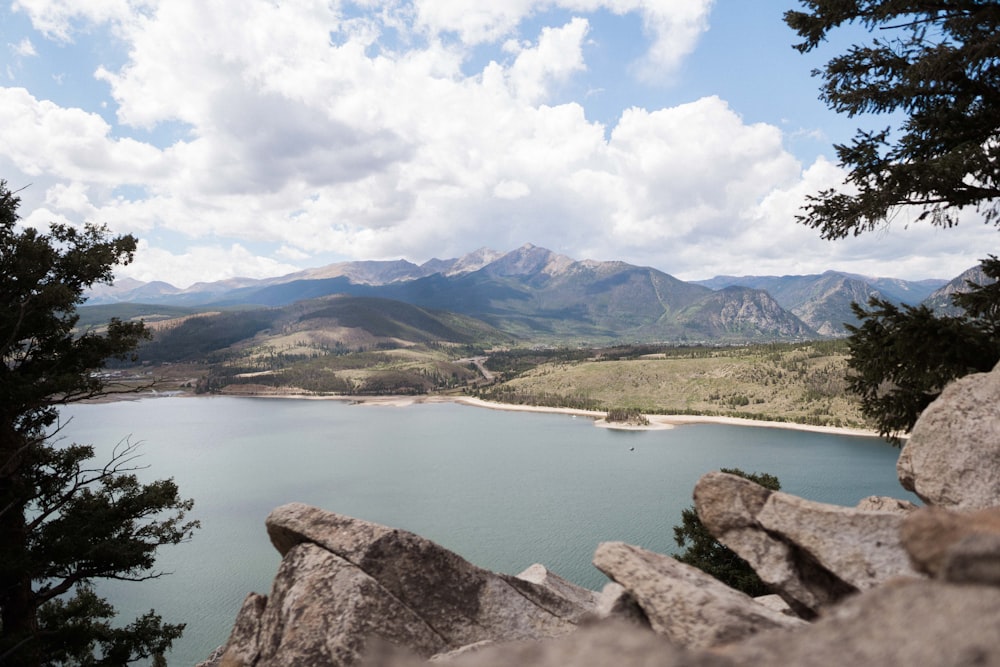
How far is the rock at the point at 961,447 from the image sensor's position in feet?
32.9

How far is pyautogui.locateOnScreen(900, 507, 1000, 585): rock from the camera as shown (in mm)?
4465

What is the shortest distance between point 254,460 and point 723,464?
4317 inches

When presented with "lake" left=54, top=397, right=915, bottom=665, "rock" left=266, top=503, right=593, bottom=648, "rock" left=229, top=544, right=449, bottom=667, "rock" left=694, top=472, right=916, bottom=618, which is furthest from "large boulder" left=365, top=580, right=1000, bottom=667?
"lake" left=54, top=397, right=915, bottom=665

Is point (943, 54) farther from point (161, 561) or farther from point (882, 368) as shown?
point (161, 561)

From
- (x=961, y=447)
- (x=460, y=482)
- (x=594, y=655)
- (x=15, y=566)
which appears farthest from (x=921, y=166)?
(x=460, y=482)

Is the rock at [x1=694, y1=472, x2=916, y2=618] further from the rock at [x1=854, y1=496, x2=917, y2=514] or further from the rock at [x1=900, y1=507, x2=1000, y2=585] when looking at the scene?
the rock at [x1=854, y1=496, x2=917, y2=514]

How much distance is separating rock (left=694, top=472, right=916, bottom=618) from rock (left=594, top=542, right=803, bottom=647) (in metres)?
1.26

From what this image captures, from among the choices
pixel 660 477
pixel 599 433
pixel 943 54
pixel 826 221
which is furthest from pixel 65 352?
pixel 599 433

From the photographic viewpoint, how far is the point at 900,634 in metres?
3.89

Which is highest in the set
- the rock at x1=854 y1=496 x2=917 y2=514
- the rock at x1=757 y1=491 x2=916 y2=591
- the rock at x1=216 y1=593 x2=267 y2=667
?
the rock at x1=757 y1=491 x2=916 y2=591

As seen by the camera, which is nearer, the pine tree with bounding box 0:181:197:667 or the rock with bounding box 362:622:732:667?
the rock with bounding box 362:622:732:667

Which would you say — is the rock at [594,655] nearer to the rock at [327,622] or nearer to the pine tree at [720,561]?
the rock at [327,622]

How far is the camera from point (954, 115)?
1366cm

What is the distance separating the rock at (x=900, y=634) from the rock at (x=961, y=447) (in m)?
7.74
